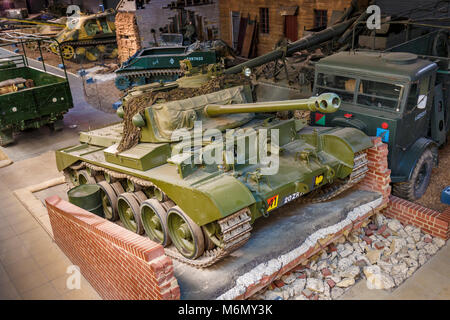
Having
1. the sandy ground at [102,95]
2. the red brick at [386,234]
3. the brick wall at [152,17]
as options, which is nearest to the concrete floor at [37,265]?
the red brick at [386,234]

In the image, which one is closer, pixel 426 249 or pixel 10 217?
pixel 426 249

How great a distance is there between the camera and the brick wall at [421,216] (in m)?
7.33

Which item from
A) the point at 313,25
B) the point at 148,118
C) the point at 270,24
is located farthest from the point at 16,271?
the point at 270,24

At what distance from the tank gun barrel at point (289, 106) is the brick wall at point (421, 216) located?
3.00 m

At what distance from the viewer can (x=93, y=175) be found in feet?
29.3

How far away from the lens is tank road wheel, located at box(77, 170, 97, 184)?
8.91 metres

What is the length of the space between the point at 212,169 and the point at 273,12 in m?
14.5

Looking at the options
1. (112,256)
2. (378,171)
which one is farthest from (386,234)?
(112,256)

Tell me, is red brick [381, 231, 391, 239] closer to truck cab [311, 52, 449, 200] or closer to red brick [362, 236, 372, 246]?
red brick [362, 236, 372, 246]

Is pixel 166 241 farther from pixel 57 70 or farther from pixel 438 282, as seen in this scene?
pixel 57 70

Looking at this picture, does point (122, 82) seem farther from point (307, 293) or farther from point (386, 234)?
point (307, 293)

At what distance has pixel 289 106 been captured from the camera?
6.32m

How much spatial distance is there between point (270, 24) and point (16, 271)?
1567 cm

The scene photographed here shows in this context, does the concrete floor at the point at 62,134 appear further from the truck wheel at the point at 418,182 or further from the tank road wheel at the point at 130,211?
the truck wheel at the point at 418,182
